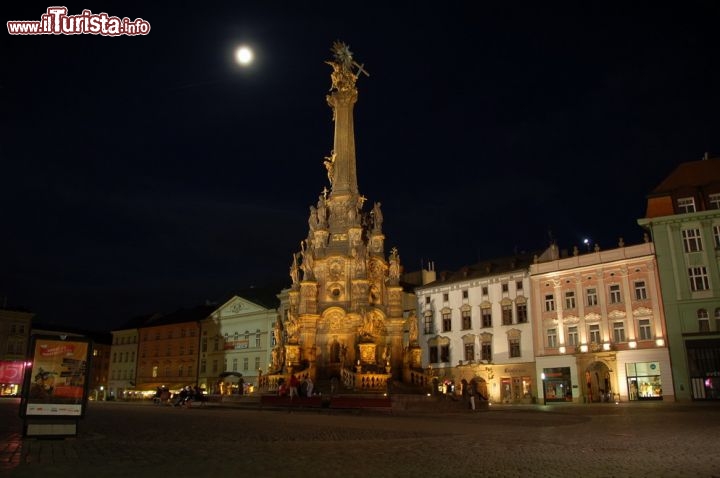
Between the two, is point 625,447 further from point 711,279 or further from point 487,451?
point 711,279

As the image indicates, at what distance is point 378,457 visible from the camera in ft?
33.0

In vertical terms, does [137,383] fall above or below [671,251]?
below

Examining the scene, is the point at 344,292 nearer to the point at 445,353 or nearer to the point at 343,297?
the point at 343,297

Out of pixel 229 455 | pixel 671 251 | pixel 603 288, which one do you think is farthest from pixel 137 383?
pixel 229 455

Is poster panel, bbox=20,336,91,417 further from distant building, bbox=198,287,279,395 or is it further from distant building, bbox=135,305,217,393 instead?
distant building, bbox=135,305,217,393

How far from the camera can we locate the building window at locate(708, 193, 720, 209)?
4322 centimetres

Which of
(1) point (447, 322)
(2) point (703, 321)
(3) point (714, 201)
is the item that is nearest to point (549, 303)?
(1) point (447, 322)

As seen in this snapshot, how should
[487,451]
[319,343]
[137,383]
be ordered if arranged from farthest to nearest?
[137,383]
[319,343]
[487,451]

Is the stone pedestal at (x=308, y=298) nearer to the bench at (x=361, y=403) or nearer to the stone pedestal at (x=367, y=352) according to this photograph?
the stone pedestal at (x=367, y=352)

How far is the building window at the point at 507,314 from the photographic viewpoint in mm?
51969

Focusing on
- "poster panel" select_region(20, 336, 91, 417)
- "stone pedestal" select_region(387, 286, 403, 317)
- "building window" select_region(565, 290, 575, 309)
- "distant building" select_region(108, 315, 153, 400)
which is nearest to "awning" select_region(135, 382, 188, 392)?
"distant building" select_region(108, 315, 153, 400)

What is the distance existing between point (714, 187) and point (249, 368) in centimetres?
4920

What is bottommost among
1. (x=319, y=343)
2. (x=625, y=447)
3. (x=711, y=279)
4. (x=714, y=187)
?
(x=625, y=447)

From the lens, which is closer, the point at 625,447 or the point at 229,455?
the point at 229,455
